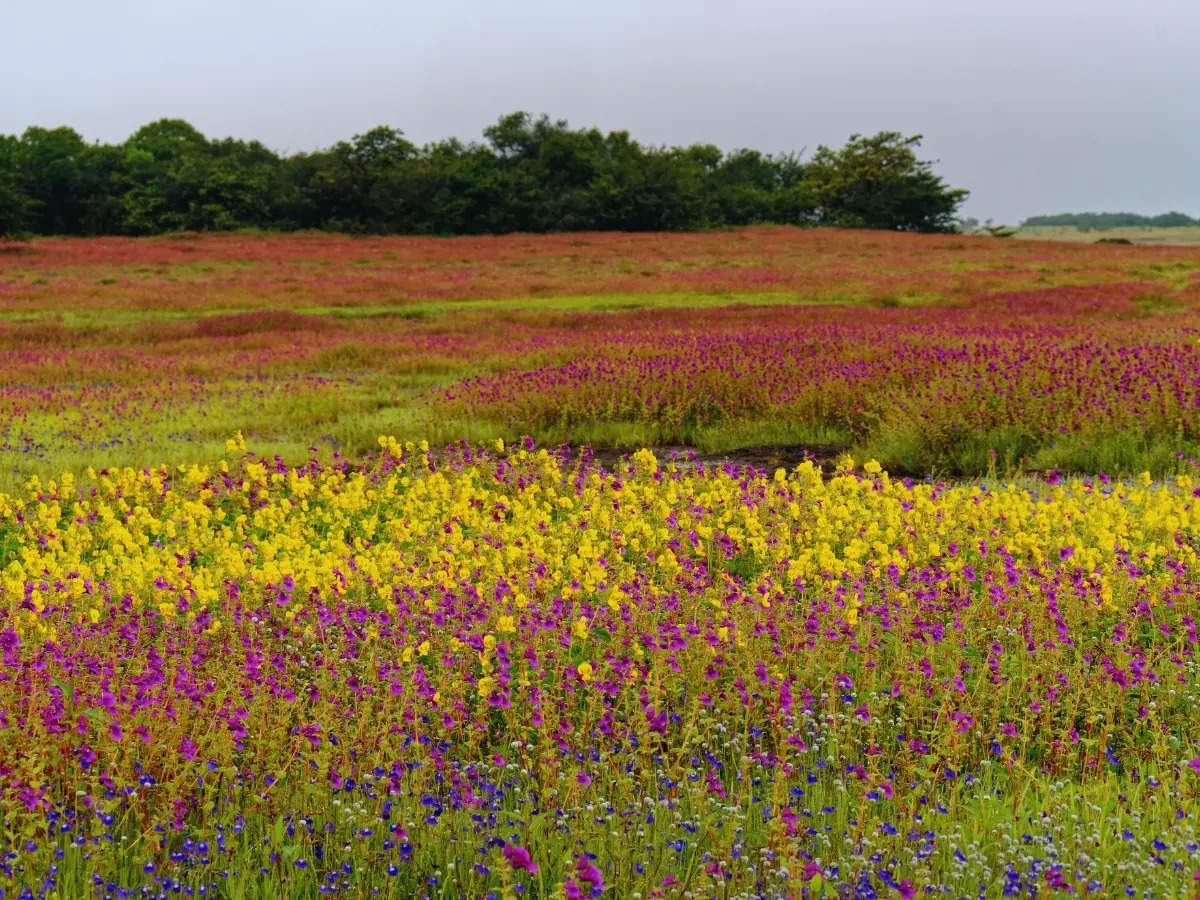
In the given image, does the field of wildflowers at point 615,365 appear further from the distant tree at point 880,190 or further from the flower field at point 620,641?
the distant tree at point 880,190

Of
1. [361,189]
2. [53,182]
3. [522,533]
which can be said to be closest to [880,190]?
[361,189]

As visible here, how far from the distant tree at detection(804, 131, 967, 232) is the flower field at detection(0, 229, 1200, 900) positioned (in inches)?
2007

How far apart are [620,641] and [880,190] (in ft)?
204

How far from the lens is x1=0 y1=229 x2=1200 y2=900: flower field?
277cm

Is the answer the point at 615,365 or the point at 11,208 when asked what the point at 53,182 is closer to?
the point at 11,208

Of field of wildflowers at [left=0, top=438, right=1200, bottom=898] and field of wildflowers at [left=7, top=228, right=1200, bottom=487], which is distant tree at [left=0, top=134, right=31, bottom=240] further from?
field of wildflowers at [left=0, top=438, right=1200, bottom=898]

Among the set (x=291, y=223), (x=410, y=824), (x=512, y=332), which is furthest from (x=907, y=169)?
(x=410, y=824)

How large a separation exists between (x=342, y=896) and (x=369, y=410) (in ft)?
29.9

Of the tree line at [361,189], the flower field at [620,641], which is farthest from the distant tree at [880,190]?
the flower field at [620,641]

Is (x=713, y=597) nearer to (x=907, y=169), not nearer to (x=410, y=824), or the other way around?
(x=410, y=824)

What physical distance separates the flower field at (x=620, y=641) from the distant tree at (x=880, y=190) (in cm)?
5098

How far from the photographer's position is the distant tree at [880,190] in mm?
59344

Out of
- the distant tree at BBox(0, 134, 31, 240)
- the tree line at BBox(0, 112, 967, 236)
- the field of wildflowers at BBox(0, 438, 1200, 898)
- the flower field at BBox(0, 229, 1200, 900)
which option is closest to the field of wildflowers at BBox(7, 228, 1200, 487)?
the flower field at BBox(0, 229, 1200, 900)

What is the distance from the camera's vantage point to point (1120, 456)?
866 centimetres
